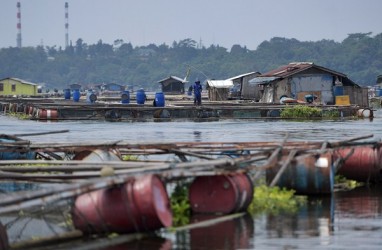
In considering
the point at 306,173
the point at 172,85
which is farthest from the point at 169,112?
the point at 172,85

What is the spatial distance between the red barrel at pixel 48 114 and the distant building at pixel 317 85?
647 inches

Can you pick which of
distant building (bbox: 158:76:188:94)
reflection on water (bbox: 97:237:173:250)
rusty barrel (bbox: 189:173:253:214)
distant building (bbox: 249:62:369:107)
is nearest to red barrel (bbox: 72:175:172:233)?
A: reflection on water (bbox: 97:237:173:250)

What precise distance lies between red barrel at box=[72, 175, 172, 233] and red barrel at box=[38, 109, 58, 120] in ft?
132

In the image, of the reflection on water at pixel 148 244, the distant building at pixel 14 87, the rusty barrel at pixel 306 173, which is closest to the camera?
the reflection on water at pixel 148 244

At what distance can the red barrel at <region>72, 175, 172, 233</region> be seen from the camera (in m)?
14.0

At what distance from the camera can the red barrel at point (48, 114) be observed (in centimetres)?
5444

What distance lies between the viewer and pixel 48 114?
54.6 m

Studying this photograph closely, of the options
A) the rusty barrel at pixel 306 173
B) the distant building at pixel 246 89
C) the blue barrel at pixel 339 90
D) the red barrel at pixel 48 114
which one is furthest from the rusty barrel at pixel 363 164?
the distant building at pixel 246 89

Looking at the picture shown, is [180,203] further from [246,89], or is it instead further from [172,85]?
[172,85]

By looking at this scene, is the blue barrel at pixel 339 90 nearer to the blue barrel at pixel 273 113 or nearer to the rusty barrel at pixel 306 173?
the blue barrel at pixel 273 113

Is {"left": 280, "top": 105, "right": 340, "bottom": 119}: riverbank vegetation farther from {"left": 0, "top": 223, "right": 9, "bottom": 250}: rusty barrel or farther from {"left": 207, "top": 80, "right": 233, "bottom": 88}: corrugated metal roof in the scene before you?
{"left": 0, "top": 223, "right": 9, "bottom": 250}: rusty barrel

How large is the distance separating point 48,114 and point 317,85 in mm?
18530

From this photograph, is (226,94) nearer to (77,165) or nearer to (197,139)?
(197,139)

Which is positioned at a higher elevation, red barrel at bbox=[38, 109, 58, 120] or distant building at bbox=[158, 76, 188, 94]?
distant building at bbox=[158, 76, 188, 94]
